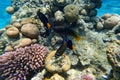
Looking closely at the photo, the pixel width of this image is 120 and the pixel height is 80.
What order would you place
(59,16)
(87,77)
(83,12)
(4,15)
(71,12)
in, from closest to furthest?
(87,77) → (71,12) → (59,16) → (83,12) → (4,15)

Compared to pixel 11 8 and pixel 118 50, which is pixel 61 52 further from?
pixel 11 8

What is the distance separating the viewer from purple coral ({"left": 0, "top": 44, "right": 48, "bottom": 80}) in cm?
566

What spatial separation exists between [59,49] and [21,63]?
118 cm

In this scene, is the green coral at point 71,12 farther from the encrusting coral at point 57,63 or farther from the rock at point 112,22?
the rock at point 112,22

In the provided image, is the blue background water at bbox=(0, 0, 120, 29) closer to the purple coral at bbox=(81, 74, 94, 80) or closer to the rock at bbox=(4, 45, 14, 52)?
the rock at bbox=(4, 45, 14, 52)

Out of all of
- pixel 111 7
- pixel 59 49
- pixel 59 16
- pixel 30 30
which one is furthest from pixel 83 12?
pixel 111 7

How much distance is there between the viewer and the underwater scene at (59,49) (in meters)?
5.47

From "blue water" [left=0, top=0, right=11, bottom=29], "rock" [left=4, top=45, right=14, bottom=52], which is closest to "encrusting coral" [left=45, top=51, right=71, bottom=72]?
"rock" [left=4, top=45, right=14, bottom=52]

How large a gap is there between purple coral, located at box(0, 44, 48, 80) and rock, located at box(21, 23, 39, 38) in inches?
35.0

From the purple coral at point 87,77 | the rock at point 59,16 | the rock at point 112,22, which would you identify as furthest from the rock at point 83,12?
the purple coral at point 87,77

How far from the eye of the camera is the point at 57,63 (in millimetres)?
5602

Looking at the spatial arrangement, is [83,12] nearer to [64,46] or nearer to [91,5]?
[91,5]

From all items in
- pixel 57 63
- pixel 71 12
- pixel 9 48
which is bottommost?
pixel 57 63

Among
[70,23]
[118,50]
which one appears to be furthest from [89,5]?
[118,50]
